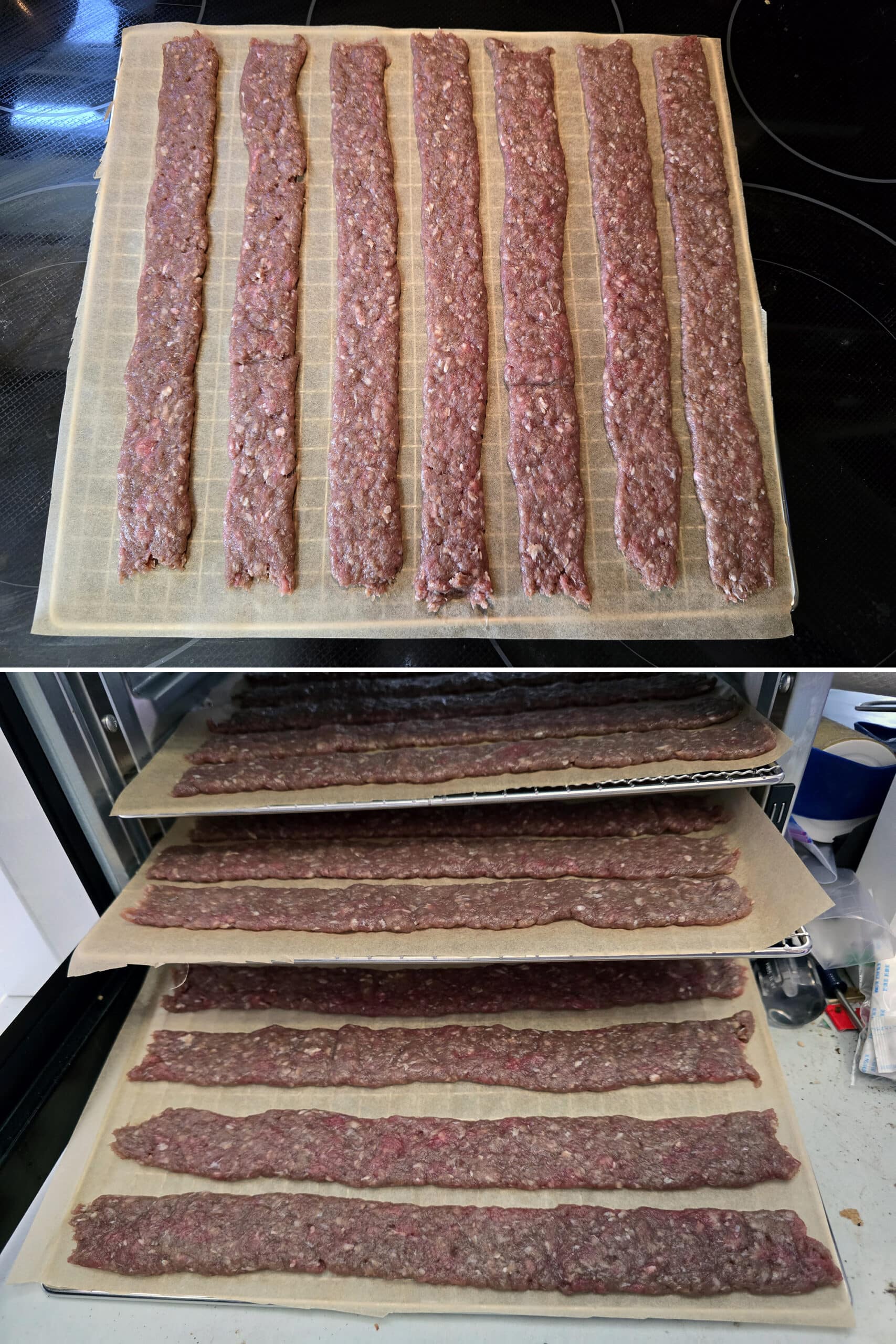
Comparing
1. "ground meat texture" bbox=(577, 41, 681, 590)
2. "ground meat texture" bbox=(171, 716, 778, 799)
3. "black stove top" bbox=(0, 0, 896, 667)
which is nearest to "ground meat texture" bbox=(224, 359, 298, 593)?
"black stove top" bbox=(0, 0, 896, 667)

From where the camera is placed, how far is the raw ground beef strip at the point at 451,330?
1.35m

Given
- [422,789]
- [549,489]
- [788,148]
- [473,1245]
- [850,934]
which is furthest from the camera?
[850,934]

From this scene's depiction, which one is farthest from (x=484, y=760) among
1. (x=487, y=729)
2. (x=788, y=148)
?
(x=788, y=148)

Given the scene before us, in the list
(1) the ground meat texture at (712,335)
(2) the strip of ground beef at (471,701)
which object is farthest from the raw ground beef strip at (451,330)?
(2) the strip of ground beef at (471,701)

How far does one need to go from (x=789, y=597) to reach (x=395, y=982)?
1.20 m

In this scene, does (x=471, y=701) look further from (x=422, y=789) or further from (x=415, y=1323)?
(x=415, y=1323)

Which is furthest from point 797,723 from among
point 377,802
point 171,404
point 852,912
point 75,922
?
point 75,922

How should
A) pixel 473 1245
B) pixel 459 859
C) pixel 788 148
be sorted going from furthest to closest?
pixel 459 859, pixel 473 1245, pixel 788 148

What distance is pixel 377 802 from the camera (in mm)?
1766

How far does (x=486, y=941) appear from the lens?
174 cm

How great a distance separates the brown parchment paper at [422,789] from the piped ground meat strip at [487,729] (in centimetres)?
9

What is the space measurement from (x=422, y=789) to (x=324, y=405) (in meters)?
0.78

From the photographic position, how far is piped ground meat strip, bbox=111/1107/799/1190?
1671 millimetres

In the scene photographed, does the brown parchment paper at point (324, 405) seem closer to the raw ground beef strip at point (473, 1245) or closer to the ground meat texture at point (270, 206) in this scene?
the ground meat texture at point (270, 206)
